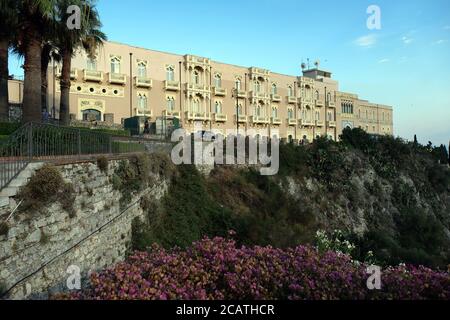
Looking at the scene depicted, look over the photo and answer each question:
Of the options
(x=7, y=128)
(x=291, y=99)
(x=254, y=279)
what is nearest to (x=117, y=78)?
(x=7, y=128)

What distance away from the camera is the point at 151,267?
6492 millimetres

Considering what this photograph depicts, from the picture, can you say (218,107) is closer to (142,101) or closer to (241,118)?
(241,118)

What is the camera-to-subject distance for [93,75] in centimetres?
3725

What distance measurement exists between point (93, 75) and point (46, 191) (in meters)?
31.7

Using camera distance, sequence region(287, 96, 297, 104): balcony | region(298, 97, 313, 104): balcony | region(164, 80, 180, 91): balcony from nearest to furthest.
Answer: region(164, 80, 180, 91): balcony → region(287, 96, 297, 104): balcony → region(298, 97, 313, 104): balcony

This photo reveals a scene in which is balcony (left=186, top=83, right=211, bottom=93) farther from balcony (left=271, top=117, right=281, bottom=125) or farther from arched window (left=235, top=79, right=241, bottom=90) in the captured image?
balcony (left=271, top=117, right=281, bottom=125)

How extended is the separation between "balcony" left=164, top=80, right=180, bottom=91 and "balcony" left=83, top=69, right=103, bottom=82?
7.78 m

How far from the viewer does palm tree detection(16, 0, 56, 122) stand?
1534 centimetres

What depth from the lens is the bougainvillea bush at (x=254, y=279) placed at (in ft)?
18.3

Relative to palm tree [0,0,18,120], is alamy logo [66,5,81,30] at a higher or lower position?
higher

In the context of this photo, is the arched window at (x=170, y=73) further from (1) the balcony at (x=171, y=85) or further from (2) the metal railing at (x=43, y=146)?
(2) the metal railing at (x=43, y=146)

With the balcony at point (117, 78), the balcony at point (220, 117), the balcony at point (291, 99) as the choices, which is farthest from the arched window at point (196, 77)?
the balcony at point (291, 99)

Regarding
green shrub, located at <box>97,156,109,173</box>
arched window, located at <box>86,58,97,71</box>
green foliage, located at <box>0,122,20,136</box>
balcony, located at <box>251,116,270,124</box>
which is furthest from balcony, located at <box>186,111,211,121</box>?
green shrub, located at <box>97,156,109,173</box>
